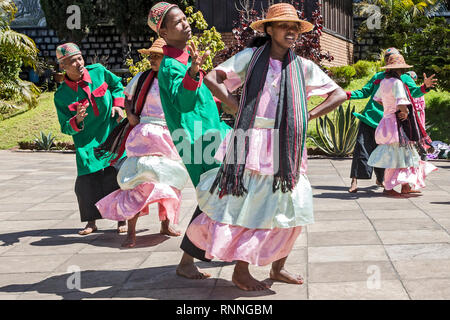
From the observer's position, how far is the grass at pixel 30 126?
18.2m

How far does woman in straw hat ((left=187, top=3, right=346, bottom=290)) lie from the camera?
4.12 metres

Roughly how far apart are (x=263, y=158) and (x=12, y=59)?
63.8 ft

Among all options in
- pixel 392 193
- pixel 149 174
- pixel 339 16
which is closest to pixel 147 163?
pixel 149 174

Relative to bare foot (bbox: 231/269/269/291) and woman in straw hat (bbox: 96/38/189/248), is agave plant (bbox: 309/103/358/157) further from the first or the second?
bare foot (bbox: 231/269/269/291)

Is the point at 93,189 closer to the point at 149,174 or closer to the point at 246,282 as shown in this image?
the point at 149,174

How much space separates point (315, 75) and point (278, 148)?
61 centimetres

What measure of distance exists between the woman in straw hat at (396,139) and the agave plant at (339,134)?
16.1 feet

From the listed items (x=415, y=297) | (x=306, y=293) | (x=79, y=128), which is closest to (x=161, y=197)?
(x=79, y=128)

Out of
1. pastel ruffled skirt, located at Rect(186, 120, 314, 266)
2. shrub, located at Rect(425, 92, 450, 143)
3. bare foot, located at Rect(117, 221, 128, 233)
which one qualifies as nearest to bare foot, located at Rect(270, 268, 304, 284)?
pastel ruffled skirt, located at Rect(186, 120, 314, 266)

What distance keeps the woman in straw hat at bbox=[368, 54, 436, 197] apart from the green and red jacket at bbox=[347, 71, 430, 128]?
0.19 meters

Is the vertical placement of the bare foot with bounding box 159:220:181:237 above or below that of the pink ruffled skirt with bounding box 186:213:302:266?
below

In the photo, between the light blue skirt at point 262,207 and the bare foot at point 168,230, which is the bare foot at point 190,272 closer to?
the light blue skirt at point 262,207

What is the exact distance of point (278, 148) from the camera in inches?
165

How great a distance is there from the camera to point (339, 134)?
13.7 meters
